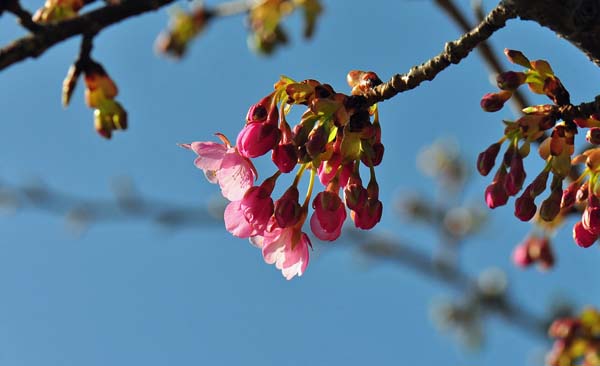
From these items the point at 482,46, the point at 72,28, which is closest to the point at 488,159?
the point at 72,28

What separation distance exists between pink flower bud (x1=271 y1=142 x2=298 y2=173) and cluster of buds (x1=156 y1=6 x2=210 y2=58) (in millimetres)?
2355

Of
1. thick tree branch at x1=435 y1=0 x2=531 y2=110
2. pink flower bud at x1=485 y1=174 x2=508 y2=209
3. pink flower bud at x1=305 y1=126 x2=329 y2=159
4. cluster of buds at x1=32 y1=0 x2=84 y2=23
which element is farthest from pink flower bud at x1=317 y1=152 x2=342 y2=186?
thick tree branch at x1=435 y1=0 x2=531 y2=110

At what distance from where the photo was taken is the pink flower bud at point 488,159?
182 centimetres

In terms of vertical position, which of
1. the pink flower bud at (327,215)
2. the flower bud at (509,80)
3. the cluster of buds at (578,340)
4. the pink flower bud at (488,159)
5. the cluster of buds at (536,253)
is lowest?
the cluster of buds at (578,340)

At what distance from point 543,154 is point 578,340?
1.53m

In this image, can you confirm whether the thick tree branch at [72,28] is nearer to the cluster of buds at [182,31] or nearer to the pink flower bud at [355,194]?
the pink flower bud at [355,194]

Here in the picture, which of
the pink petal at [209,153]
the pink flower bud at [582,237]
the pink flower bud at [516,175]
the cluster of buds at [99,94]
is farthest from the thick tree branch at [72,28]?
the pink flower bud at [582,237]

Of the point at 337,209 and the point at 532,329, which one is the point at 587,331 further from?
the point at 532,329

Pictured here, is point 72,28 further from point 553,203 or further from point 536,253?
point 536,253

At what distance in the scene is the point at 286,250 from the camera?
1909 millimetres

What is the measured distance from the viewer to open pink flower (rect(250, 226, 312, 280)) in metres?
1.89

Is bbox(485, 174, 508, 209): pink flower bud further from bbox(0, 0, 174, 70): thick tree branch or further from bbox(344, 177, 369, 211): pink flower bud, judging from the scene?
bbox(0, 0, 174, 70): thick tree branch

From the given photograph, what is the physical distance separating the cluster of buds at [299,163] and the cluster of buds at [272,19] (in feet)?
4.06

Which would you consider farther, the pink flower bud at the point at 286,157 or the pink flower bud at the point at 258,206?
the pink flower bud at the point at 258,206
